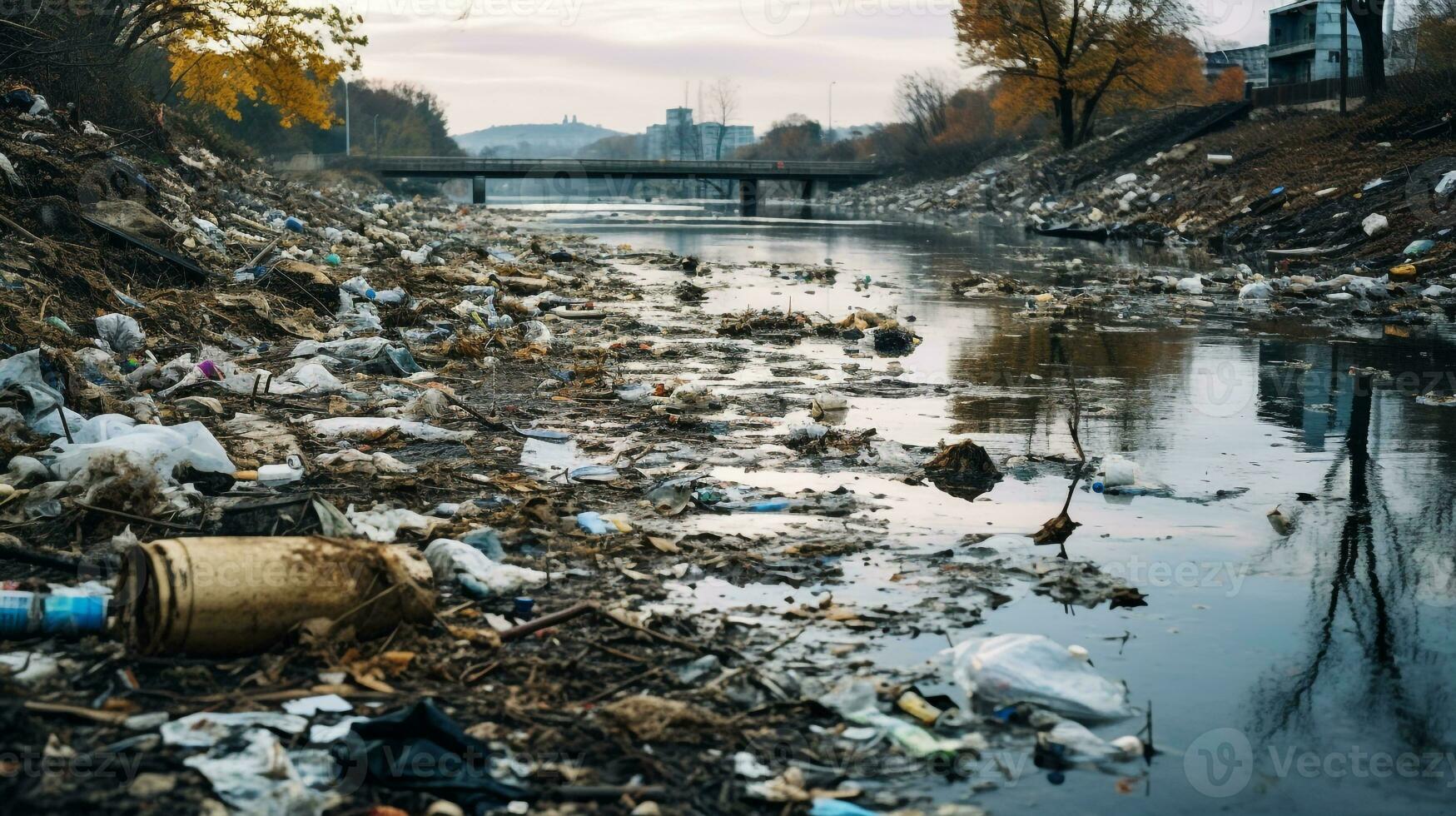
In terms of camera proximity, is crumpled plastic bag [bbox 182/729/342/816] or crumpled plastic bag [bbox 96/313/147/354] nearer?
crumpled plastic bag [bbox 182/729/342/816]

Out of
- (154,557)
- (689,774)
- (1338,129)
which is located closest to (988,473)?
(689,774)

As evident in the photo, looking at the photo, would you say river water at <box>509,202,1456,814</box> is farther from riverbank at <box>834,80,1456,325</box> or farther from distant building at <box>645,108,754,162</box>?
distant building at <box>645,108,754,162</box>

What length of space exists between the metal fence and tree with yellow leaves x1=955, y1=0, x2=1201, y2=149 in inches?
258

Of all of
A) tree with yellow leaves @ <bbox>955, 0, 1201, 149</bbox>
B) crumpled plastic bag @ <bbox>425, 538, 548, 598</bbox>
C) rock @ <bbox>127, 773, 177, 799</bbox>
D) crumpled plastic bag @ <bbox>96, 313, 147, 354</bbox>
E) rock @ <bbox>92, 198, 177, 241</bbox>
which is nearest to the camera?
rock @ <bbox>127, 773, 177, 799</bbox>

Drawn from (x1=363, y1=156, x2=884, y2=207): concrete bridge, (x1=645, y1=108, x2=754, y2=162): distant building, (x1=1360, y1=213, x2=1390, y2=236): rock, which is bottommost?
(x1=1360, y1=213, x2=1390, y2=236): rock

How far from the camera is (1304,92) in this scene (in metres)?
35.8

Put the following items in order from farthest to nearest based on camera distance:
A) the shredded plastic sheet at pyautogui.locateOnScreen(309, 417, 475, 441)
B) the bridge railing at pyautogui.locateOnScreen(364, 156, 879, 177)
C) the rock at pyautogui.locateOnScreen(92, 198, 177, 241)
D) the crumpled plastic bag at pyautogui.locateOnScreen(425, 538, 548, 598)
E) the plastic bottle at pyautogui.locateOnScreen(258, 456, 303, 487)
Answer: the bridge railing at pyautogui.locateOnScreen(364, 156, 879, 177) < the rock at pyautogui.locateOnScreen(92, 198, 177, 241) < the shredded plastic sheet at pyautogui.locateOnScreen(309, 417, 475, 441) < the plastic bottle at pyautogui.locateOnScreen(258, 456, 303, 487) < the crumpled plastic bag at pyautogui.locateOnScreen(425, 538, 548, 598)

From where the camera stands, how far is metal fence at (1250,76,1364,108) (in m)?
31.2

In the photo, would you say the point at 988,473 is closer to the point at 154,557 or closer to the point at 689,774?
the point at 689,774

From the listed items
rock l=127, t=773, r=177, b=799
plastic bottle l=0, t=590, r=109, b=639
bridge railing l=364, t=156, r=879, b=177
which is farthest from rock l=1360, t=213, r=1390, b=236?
bridge railing l=364, t=156, r=879, b=177

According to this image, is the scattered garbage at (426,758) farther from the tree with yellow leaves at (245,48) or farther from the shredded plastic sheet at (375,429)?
the tree with yellow leaves at (245,48)

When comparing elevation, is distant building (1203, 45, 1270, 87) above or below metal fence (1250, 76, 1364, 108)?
→ above

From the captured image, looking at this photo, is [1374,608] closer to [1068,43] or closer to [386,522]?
[386,522]

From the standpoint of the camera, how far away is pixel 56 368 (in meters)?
5.88
